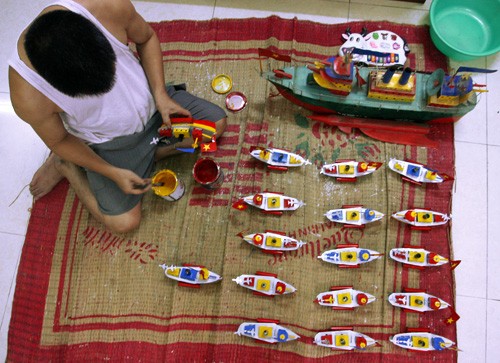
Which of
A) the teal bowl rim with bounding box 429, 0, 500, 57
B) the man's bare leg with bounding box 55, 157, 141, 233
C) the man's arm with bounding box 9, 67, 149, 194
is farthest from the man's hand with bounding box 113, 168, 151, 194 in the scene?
the teal bowl rim with bounding box 429, 0, 500, 57

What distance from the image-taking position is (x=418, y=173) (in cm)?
115

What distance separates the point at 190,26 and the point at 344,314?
112 cm

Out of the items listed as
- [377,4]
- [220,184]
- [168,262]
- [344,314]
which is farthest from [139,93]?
[377,4]

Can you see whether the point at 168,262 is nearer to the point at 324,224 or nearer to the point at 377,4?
the point at 324,224

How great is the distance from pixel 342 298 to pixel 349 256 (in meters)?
0.12

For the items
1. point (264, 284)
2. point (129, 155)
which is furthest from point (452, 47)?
point (129, 155)

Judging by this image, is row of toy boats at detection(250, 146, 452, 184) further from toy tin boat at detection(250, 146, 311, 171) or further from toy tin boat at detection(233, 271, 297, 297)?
toy tin boat at detection(233, 271, 297, 297)

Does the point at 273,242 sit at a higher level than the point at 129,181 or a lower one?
lower

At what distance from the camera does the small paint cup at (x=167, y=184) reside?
1.10 m

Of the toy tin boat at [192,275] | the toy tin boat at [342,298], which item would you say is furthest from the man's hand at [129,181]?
the toy tin boat at [342,298]

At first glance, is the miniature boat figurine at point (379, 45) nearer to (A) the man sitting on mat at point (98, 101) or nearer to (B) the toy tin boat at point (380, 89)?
(B) the toy tin boat at point (380, 89)

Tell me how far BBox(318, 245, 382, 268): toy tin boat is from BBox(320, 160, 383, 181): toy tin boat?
0.70 feet

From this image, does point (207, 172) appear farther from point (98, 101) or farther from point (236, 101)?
point (98, 101)

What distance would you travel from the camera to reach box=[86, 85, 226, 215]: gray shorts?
3.42 ft
